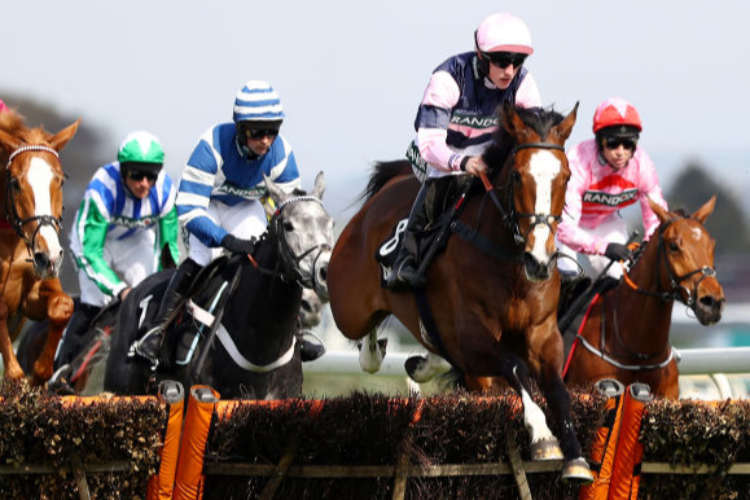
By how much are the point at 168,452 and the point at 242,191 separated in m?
2.99

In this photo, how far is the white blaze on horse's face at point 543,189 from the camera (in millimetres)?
5527

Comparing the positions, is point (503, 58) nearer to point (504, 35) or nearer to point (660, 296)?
point (504, 35)

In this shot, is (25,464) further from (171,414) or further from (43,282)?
(43,282)

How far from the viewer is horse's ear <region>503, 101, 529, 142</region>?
19.5 ft

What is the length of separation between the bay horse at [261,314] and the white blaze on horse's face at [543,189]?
175cm

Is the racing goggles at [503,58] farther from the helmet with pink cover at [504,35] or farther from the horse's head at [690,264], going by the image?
the horse's head at [690,264]

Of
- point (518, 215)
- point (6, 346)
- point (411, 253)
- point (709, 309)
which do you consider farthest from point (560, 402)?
point (6, 346)

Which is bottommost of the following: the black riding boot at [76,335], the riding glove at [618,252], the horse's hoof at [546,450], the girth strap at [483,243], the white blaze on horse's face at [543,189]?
the black riding boot at [76,335]

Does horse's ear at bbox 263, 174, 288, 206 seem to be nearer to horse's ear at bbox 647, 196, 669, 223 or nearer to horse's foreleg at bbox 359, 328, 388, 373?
horse's foreleg at bbox 359, 328, 388, 373

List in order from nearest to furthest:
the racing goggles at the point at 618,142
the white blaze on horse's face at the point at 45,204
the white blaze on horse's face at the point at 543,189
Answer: the white blaze on horse's face at the point at 543,189 < the white blaze on horse's face at the point at 45,204 < the racing goggles at the point at 618,142

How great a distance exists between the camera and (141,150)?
347 inches

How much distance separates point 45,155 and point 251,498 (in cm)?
239

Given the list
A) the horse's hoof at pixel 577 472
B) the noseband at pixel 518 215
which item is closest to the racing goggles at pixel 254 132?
the noseband at pixel 518 215

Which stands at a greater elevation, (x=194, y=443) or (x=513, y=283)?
(x=513, y=283)
